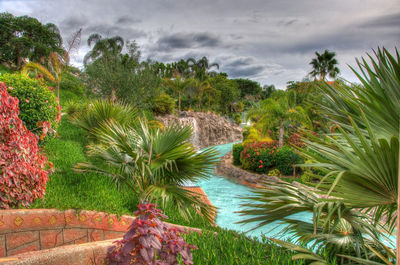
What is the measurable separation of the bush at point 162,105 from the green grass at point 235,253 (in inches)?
760

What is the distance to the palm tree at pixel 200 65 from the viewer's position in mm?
46356

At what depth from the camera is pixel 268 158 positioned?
43.8 ft

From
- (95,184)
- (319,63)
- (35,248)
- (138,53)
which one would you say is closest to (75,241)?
(35,248)

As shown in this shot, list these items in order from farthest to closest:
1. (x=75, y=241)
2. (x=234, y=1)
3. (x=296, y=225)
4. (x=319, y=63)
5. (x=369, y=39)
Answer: (x=319, y=63) → (x=234, y=1) → (x=75, y=241) → (x=296, y=225) → (x=369, y=39)

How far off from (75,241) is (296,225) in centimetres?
308

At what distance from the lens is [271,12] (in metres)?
3.45

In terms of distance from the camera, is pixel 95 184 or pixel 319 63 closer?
pixel 95 184

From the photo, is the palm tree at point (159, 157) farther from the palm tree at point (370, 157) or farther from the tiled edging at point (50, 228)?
the palm tree at point (370, 157)

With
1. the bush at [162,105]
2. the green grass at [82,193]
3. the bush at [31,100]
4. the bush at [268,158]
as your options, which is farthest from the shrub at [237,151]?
the bush at [31,100]

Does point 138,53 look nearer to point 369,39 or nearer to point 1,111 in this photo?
point 1,111

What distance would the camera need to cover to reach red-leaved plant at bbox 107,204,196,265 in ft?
6.27

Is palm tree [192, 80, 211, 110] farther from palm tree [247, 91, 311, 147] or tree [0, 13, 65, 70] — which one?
palm tree [247, 91, 311, 147]

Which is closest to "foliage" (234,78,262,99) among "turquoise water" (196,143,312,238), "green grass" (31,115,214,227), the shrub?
the shrub

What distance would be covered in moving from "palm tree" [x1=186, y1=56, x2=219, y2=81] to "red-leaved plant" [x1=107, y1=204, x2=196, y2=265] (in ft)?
144
